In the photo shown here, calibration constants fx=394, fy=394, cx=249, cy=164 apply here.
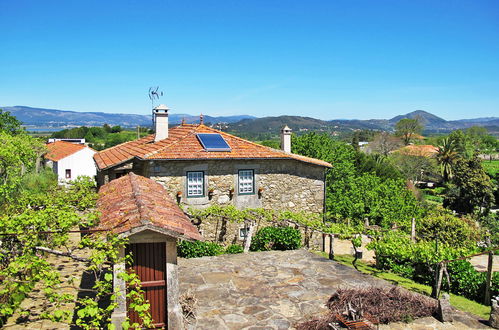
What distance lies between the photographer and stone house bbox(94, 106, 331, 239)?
17.1 m

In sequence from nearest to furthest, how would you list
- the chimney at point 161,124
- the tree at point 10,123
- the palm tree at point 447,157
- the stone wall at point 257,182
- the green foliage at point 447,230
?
the stone wall at point 257,182 < the chimney at point 161,124 < the green foliage at point 447,230 < the tree at point 10,123 < the palm tree at point 447,157

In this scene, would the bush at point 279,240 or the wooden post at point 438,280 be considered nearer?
the wooden post at point 438,280

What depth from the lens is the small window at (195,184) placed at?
17.4 meters

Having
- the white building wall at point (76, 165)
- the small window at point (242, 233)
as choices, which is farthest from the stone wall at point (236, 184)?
the white building wall at point (76, 165)

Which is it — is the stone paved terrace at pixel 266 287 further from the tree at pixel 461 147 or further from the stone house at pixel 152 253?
the tree at pixel 461 147

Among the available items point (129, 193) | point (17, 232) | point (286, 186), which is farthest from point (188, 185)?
point (17, 232)

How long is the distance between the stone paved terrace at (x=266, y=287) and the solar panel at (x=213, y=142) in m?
5.38

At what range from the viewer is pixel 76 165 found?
150 feet

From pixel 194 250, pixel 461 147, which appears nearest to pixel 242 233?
pixel 194 250

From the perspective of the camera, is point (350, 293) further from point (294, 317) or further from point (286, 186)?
point (286, 186)

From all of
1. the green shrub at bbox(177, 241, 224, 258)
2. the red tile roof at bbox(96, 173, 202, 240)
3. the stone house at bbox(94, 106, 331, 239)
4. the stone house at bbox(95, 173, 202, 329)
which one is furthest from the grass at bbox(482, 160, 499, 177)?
the stone house at bbox(95, 173, 202, 329)

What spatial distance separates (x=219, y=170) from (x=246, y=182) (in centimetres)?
150

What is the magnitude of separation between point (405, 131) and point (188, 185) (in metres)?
Result: 84.2

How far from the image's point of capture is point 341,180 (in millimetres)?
34906
